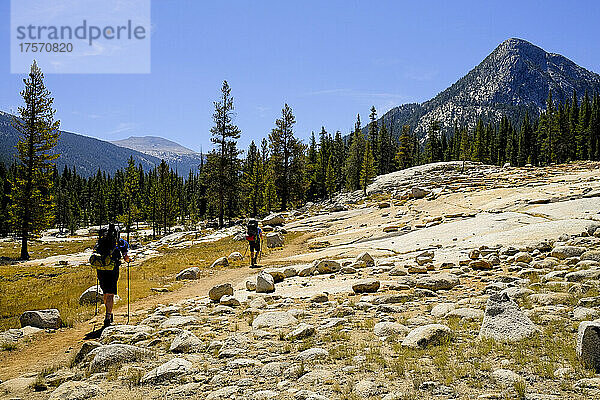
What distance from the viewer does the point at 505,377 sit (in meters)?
5.39

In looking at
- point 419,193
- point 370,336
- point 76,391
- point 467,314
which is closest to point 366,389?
point 370,336

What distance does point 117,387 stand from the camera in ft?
20.6

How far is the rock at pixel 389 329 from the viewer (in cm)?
769

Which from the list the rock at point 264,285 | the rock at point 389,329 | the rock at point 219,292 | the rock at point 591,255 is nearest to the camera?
the rock at point 389,329

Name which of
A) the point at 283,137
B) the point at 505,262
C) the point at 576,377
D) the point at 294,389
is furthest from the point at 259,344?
the point at 283,137

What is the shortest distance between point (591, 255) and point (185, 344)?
12.1 metres

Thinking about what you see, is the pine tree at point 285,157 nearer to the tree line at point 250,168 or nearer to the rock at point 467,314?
the tree line at point 250,168

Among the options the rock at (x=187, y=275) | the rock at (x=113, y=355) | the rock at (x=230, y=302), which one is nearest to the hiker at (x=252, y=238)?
the rock at (x=187, y=275)

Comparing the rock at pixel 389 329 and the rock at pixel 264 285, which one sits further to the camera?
the rock at pixel 264 285

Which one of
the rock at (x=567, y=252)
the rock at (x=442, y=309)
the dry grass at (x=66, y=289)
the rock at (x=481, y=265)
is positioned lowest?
the dry grass at (x=66, y=289)

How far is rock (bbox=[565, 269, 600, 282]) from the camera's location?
9805 millimetres

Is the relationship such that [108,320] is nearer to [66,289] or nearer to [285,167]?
[66,289]

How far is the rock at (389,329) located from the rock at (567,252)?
844cm

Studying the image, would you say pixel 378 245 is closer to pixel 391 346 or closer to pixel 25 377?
pixel 391 346
